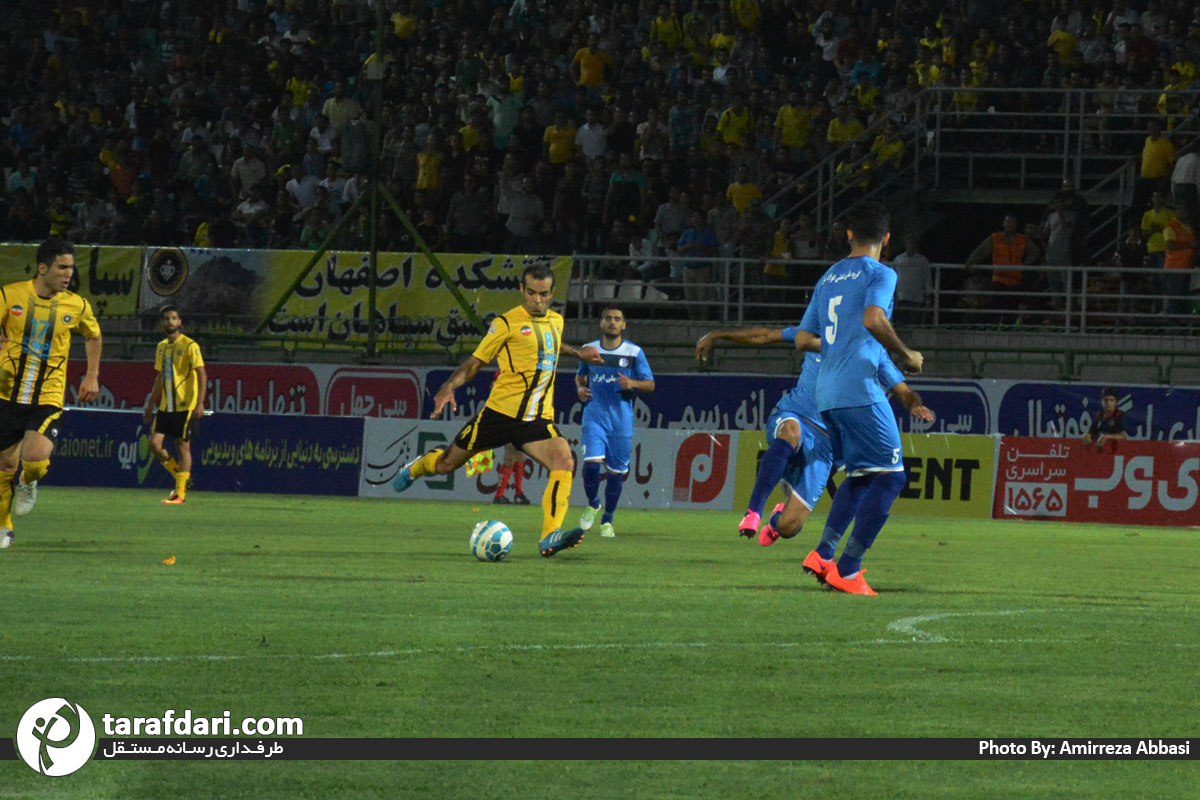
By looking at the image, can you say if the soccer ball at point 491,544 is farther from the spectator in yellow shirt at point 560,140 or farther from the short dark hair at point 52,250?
the spectator in yellow shirt at point 560,140

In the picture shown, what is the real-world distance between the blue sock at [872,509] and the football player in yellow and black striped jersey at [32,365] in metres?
5.96

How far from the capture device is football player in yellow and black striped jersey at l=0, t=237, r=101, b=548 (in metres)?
13.9

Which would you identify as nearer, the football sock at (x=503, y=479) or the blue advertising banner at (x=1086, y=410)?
the blue advertising banner at (x=1086, y=410)

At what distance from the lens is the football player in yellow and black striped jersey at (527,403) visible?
46.3 feet

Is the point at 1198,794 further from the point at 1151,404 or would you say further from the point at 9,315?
the point at 1151,404

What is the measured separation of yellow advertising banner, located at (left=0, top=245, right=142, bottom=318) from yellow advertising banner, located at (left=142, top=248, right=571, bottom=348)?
27 cm

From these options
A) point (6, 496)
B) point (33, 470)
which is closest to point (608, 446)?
point (33, 470)

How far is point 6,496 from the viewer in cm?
1424

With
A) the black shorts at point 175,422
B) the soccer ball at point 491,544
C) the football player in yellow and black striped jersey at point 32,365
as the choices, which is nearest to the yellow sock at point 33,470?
the football player in yellow and black striped jersey at point 32,365

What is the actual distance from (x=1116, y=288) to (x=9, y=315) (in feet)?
52.5

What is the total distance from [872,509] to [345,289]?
18.0 metres

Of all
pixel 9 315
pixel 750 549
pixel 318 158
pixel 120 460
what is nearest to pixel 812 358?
pixel 750 549

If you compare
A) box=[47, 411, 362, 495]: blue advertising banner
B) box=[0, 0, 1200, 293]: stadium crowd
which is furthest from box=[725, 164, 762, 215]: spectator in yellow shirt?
box=[47, 411, 362, 495]: blue advertising banner

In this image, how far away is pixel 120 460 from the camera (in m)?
27.4
